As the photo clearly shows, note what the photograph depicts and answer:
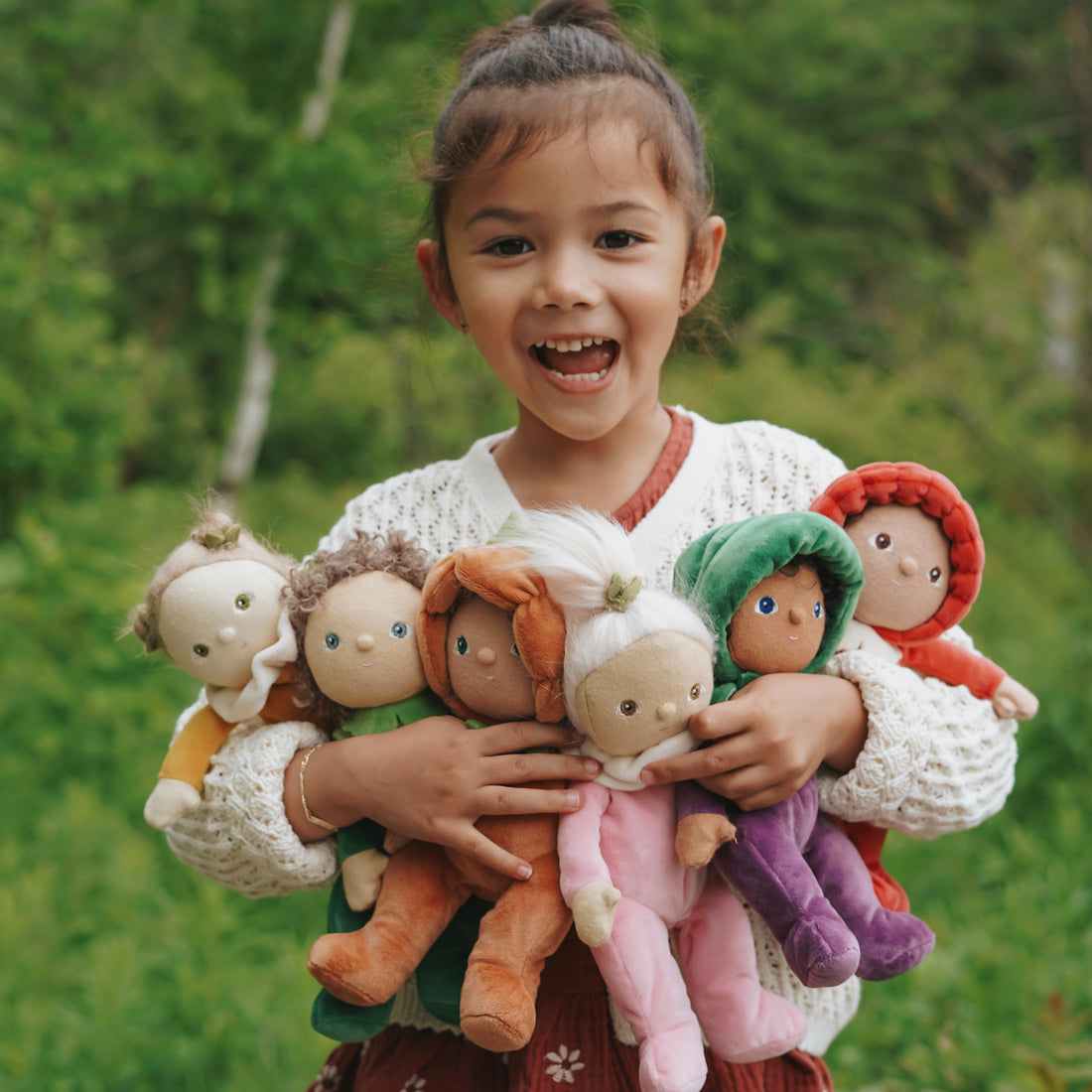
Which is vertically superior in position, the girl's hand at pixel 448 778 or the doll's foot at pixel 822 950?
the girl's hand at pixel 448 778

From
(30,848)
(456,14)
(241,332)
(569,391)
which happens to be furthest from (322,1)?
(569,391)

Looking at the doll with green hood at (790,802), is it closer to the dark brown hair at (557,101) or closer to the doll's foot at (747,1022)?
the doll's foot at (747,1022)

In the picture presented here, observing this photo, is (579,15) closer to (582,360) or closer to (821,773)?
(582,360)

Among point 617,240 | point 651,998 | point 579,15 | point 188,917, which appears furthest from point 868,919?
point 188,917

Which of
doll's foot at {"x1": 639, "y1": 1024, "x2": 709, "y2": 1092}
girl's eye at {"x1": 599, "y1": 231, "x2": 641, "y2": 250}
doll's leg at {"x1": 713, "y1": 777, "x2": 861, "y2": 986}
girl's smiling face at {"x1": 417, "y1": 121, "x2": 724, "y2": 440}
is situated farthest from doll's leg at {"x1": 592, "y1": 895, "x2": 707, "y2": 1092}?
girl's eye at {"x1": 599, "y1": 231, "x2": 641, "y2": 250}

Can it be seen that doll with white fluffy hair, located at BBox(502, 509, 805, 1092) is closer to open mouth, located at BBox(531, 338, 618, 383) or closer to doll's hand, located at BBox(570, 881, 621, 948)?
doll's hand, located at BBox(570, 881, 621, 948)

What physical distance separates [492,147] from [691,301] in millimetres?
381

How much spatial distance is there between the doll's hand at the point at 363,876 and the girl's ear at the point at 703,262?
843 millimetres

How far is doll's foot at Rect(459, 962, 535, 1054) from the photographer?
98cm

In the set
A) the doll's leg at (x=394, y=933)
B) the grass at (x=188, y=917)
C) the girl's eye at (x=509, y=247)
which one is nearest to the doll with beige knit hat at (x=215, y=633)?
the grass at (x=188, y=917)

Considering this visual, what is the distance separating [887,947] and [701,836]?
0.86 feet

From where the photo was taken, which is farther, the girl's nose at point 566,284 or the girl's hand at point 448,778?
the girl's nose at point 566,284

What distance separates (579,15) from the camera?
1489 millimetres

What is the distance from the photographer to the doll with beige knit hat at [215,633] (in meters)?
1.15
